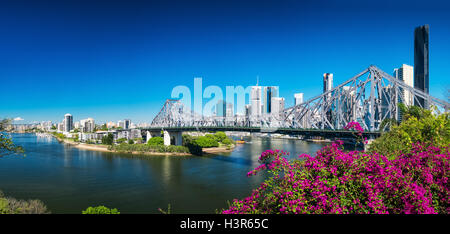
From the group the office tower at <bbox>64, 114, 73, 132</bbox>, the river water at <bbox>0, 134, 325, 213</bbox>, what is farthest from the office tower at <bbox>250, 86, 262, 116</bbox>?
the office tower at <bbox>64, 114, 73, 132</bbox>

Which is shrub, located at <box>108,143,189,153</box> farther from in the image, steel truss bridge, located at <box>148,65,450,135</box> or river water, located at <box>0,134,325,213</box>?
river water, located at <box>0,134,325,213</box>

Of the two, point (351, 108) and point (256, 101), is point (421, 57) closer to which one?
point (256, 101)

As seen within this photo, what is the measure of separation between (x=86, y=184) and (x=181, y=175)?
17.3 feet

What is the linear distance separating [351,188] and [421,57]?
76.8 m

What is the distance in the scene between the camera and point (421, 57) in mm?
61125

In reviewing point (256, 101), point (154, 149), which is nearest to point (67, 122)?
point (256, 101)

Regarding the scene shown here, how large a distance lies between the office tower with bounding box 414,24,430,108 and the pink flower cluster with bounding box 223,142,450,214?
7056 centimetres

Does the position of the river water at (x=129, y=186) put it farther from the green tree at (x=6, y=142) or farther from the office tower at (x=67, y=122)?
the office tower at (x=67, y=122)

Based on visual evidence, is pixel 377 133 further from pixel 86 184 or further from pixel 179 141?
pixel 179 141

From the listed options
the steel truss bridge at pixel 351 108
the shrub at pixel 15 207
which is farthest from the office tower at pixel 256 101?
the shrub at pixel 15 207

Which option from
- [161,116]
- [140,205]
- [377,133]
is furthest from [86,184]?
[161,116]
